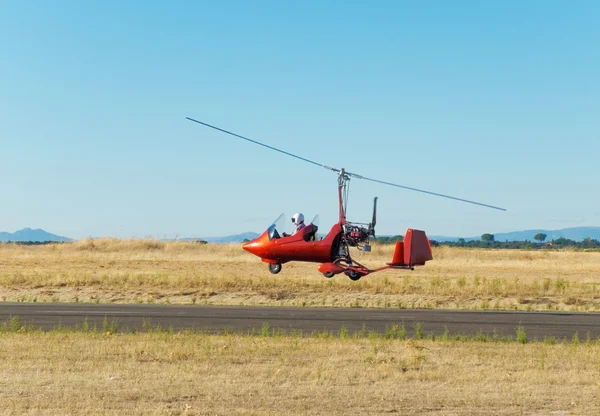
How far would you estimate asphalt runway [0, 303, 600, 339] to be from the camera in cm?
2558

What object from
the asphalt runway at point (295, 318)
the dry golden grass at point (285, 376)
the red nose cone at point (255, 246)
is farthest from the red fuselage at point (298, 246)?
the dry golden grass at point (285, 376)

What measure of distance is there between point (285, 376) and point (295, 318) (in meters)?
11.6

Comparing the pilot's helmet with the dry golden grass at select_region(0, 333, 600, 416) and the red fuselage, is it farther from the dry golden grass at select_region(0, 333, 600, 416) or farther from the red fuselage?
the dry golden grass at select_region(0, 333, 600, 416)

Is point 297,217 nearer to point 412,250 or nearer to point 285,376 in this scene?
point 412,250

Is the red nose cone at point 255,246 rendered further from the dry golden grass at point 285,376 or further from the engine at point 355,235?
the dry golden grass at point 285,376

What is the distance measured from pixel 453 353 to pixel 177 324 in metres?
10.0

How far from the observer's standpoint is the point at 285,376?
1658cm

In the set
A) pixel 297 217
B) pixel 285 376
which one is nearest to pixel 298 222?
pixel 297 217

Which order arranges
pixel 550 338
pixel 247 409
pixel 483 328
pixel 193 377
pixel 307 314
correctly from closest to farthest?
pixel 247 409 < pixel 193 377 < pixel 550 338 < pixel 483 328 < pixel 307 314

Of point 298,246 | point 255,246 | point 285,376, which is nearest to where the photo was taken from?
point 285,376

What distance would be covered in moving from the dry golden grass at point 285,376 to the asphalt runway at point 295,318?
3271 mm

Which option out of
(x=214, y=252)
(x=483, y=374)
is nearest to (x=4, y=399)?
(x=483, y=374)

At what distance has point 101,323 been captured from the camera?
26.3 meters

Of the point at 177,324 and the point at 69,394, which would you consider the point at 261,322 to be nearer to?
the point at 177,324
